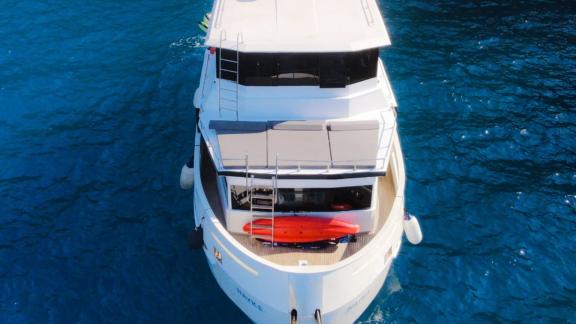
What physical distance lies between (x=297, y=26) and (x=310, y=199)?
4925mm

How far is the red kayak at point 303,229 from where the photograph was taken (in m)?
15.1

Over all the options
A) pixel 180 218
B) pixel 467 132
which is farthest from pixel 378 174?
pixel 467 132

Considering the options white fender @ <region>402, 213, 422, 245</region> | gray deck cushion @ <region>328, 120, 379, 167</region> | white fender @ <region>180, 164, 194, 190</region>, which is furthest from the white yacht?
white fender @ <region>180, 164, 194, 190</region>

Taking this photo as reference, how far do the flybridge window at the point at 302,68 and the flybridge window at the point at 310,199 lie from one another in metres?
2.98

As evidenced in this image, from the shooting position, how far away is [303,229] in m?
15.1

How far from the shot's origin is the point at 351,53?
614 inches

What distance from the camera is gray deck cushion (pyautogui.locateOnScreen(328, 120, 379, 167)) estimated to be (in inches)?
571

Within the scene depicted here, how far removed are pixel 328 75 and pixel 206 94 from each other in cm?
404

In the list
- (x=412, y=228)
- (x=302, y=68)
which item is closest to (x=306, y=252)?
(x=412, y=228)

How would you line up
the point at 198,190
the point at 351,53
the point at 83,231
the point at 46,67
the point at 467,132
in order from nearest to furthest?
the point at 351,53 → the point at 198,190 → the point at 83,231 → the point at 467,132 → the point at 46,67

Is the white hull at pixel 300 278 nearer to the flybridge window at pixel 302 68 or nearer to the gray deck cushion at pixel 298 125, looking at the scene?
the gray deck cushion at pixel 298 125

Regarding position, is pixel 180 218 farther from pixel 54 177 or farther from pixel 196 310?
pixel 54 177

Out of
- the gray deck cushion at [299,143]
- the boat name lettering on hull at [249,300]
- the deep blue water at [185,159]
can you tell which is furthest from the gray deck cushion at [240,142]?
the deep blue water at [185,159]

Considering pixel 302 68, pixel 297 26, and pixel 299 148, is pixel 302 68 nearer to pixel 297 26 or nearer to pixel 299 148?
pixel 297 26
